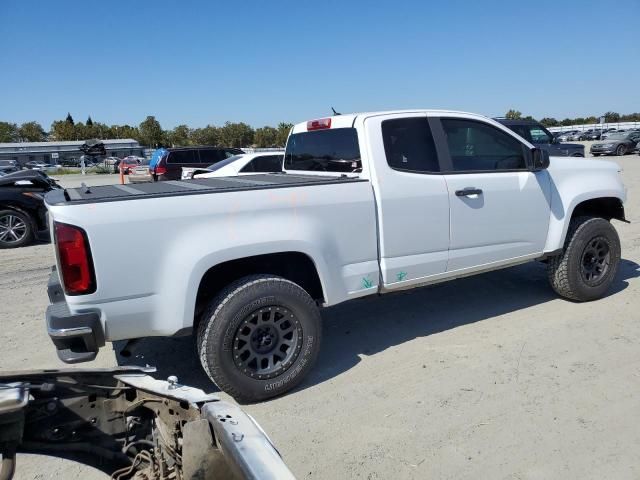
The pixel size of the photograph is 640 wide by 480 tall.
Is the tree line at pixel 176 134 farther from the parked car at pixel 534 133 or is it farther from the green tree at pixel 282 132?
the parked car at pixel 534 133

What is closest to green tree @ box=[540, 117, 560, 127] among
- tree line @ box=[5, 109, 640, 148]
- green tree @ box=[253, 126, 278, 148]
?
tree line @ box=[5, 109, 640, 148]

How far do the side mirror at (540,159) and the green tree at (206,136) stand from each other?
77.7m

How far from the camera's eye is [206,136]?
78750 mm

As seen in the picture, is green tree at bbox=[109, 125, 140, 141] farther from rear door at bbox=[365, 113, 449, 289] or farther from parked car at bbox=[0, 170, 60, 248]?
rear door at bbox=[365, 113, 449, 289]

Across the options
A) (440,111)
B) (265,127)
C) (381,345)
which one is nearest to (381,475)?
(381,345)

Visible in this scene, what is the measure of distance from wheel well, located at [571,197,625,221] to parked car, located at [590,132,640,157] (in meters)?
29.6

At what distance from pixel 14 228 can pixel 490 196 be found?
860cm

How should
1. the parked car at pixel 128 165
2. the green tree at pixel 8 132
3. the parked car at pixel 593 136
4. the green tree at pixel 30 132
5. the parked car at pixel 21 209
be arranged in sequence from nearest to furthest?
1. the parked car at pixel 21 209
2. the parked car at pixel 128 165
3. the parked car at pixel 593 136
4. the green tree at pixel 8 132
5. the green tree at pixel 30 132

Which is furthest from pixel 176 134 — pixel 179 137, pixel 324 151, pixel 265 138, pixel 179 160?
pixel 324 151

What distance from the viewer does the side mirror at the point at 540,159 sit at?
180 inches

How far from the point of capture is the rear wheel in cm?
906

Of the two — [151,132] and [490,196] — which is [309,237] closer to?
[490,196]

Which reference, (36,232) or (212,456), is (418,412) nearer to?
(212,456)

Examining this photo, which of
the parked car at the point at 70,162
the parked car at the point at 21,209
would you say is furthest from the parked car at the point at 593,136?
the parked car at the point at 21,209
